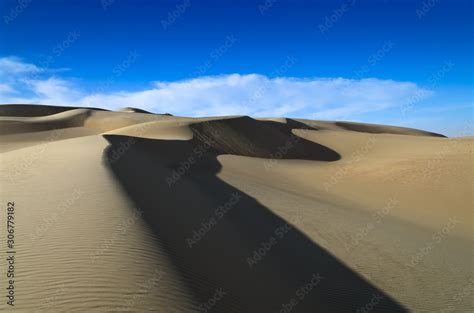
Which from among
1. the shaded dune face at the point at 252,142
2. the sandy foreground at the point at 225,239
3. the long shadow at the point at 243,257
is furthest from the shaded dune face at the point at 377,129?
the long shadow at the point at 243,257

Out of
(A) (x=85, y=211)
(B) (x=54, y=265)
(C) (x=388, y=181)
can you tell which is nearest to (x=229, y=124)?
(C) (x=388, y=181)

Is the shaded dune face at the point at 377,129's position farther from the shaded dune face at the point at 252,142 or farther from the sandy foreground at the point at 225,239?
the sandy foreground at the point at 225,239

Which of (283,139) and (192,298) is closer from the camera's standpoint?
(192,298)

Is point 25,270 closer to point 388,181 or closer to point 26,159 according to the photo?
point 26,159

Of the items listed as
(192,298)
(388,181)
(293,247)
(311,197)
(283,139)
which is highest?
(283,139)

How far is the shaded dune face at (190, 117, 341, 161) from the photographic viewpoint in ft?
93.6

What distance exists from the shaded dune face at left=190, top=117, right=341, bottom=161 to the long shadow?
1557 cm

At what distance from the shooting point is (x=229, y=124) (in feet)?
112

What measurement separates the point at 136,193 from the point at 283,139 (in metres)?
28.0

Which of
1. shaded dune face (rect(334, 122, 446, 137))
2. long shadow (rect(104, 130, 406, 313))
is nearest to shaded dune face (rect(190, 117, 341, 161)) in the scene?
long shadow (rect(104, 130, 406, 313))

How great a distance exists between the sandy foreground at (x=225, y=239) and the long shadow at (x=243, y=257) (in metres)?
0.03

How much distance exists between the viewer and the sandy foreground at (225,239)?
4.29m

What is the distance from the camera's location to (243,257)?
668cm

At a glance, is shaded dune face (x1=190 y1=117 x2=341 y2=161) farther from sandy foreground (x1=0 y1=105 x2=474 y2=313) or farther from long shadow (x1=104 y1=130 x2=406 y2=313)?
long shadow (x1=104 y1=130 x2=406 y2=313)
